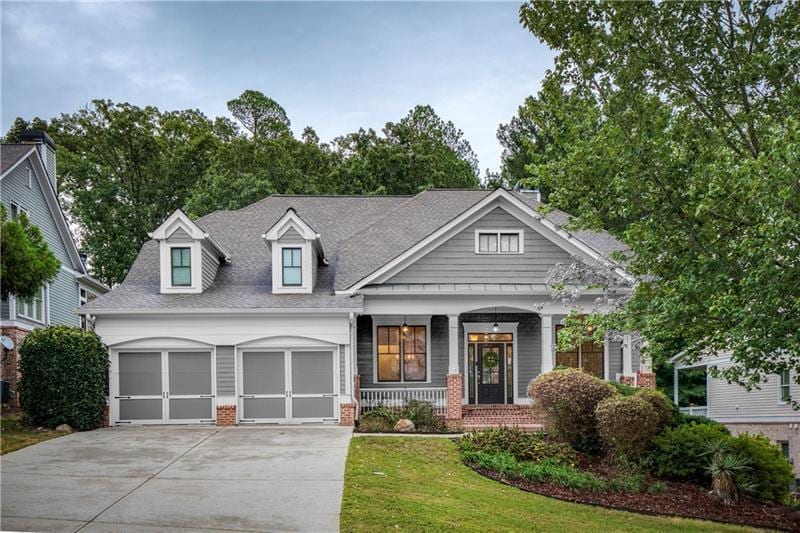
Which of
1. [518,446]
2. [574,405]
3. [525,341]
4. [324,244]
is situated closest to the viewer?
[518,446]

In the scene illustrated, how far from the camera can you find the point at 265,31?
985 cm

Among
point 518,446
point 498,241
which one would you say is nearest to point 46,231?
point 498,241

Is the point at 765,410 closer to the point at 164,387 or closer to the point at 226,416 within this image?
the point at 226,416

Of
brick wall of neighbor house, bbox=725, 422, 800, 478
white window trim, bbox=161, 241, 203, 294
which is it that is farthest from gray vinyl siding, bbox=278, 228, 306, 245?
brick wall of neighbor house, bbox=725, 422, 800, 478

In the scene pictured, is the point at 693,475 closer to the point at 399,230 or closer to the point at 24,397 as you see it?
the point at 399,230

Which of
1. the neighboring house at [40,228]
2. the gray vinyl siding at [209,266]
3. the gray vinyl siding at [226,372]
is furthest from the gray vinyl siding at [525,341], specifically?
the neighboring house at [40,228]

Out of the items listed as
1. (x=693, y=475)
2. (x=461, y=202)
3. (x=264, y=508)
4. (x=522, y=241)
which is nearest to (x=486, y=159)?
(x=461, y=202)

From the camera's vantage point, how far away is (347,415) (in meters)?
16.7

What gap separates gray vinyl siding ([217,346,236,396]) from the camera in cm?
1684

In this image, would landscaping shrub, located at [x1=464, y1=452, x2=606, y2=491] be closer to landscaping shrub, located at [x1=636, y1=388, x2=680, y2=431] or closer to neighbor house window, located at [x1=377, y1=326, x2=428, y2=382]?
landscaping shrub, located at [x1=636, y1=388, x2=680, y2=431]

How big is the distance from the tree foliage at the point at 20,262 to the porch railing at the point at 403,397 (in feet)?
32.6

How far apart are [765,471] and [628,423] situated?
243cm

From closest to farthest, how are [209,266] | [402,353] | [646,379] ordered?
[646,379] → [209,266] → [402,353]

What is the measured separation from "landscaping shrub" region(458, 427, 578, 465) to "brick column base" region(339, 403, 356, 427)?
3503 millimetres
